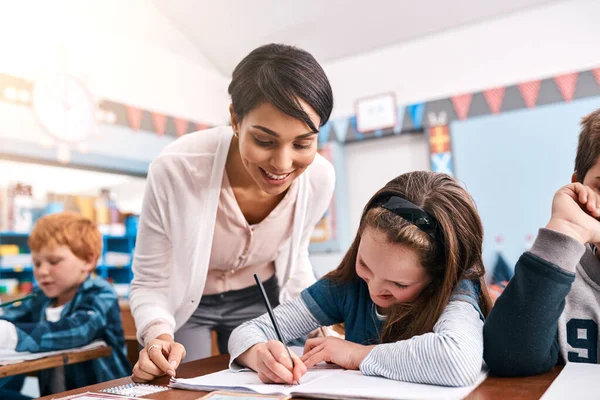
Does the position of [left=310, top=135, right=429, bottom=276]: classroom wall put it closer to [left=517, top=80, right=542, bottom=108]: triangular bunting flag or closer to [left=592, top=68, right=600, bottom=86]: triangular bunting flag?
[left=517, top=80, right=542, bottom=108]: triangular bunting flag

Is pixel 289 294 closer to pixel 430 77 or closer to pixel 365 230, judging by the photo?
pixel 365 230

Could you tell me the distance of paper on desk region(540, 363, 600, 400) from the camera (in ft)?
1.88

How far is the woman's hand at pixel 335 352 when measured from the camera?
78 centimetres

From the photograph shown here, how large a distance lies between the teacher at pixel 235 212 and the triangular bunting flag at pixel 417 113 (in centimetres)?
299

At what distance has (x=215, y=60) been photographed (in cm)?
429

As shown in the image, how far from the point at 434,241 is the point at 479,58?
3500 millimetres

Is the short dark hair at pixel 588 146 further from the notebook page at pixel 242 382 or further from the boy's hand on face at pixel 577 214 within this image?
the notebook page at pixel 242 382

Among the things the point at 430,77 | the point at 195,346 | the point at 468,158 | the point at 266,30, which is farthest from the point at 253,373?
the point at 430,77

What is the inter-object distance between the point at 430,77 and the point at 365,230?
11.6 feet

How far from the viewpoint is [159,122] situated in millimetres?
4398

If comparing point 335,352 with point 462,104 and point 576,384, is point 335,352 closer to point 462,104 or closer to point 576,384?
point 576,384

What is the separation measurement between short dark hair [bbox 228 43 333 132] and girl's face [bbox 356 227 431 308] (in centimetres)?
26

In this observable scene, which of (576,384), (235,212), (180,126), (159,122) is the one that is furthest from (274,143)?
(180,126)

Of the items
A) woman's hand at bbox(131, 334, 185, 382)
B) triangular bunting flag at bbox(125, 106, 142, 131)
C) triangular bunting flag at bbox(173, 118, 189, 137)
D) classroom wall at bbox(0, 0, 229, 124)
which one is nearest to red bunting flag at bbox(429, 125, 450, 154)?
classroom wall at bbox(0, 0, 229, 124)
